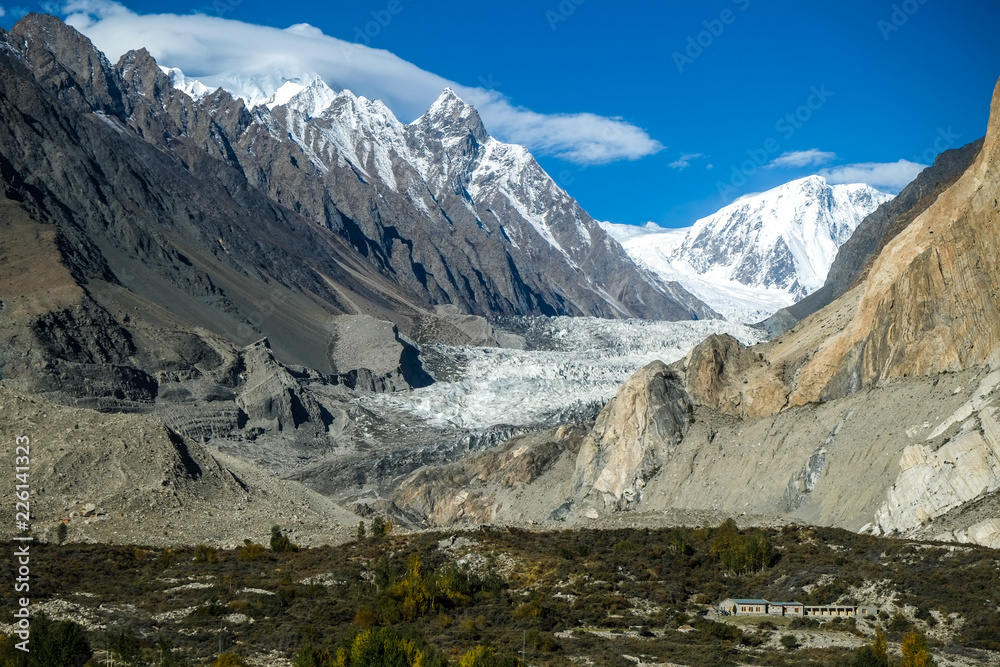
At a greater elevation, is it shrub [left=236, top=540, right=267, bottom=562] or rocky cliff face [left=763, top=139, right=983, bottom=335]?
rocky cliff face [left=763, top=139, right=983, bottom=335]

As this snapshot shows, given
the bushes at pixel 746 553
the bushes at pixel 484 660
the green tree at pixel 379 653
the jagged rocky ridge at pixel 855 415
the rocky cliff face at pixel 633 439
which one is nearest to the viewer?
the bushes at pixel 484 660

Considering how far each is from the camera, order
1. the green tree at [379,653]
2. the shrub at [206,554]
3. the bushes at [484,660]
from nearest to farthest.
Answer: the bushes at [484,660], the green tree at [379,653], the shrub at [206,554]

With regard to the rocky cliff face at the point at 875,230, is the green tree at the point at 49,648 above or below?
below

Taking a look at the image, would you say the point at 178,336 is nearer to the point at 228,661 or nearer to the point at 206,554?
the point at 206,554

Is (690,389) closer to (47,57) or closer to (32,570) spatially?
(32,570)

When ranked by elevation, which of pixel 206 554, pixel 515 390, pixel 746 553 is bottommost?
pixel 206 554

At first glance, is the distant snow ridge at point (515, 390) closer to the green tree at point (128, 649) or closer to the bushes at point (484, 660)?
the green tree at point (128, 649)

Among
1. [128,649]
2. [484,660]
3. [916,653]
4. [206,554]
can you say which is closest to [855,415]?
[916,653]

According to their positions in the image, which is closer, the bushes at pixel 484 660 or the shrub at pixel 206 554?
the bushes at pixel 484 660

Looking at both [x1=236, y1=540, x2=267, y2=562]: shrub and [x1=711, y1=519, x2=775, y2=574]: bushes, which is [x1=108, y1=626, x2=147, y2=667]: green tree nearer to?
[x1=236, y1=540, x2=267, y2=562]: shrub

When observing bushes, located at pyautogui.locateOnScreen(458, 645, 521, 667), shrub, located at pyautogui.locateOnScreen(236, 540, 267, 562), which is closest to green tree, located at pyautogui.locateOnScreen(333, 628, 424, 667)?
bushes, located at pyautogui.locateOnScreen(458, 645, 521, 667)

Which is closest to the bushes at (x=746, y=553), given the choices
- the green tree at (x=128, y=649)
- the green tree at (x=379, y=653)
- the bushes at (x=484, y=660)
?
the bushes at (x=484, y=660)
